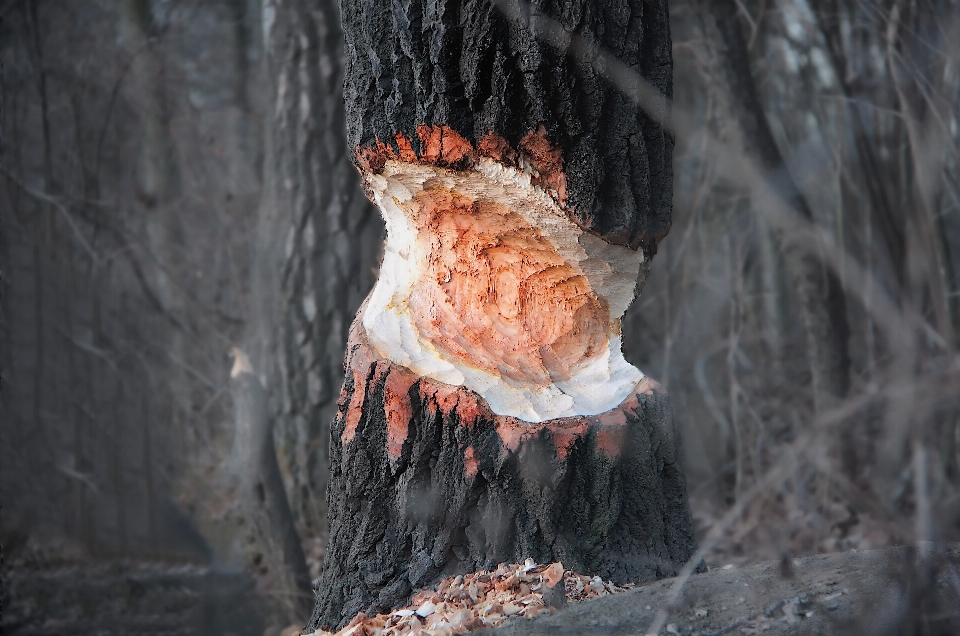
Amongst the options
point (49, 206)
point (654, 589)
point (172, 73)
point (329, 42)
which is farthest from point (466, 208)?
point (172, 73)

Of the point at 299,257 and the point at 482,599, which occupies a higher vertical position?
the point at 299,257

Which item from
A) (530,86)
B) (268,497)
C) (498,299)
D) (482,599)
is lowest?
A: (268,497)

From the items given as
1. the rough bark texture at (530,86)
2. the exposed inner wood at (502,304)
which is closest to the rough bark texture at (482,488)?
the exposed inner wood at (502,304)

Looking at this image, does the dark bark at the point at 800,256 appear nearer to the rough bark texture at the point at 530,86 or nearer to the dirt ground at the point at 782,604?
the rough bark texture at the point at 530,86

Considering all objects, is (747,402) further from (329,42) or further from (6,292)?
(6,292)

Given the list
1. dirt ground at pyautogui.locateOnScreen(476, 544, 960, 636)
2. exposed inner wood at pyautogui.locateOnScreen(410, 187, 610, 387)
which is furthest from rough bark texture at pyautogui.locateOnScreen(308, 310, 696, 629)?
dirt ground at pyautogui.locateOnScreen(476, 544, 960, 636)

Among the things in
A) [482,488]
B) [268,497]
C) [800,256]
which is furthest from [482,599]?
[800,256]

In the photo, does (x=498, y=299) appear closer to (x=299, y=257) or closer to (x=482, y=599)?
(x=482, y=599)
